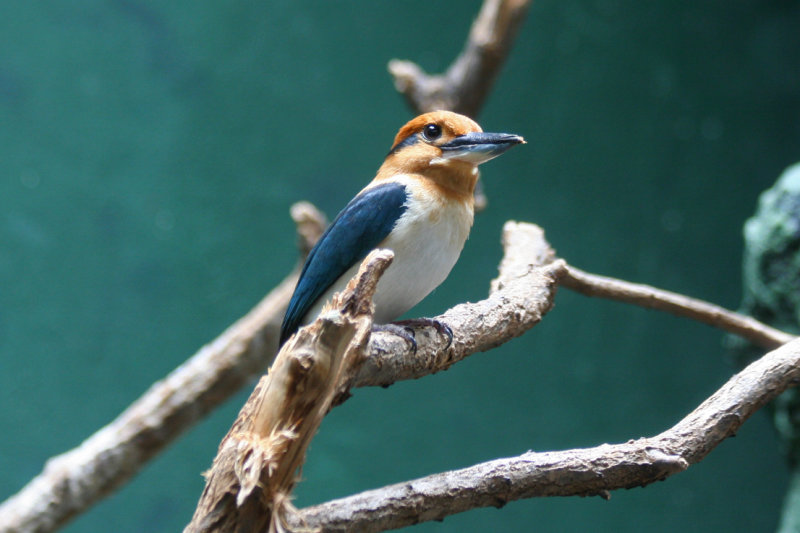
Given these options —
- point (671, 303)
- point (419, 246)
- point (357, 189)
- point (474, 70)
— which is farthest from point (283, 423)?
point (357, 189)

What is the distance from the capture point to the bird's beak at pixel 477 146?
145cm

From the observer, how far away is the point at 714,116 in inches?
159

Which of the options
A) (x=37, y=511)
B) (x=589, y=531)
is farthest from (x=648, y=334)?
(x=37, y=511)

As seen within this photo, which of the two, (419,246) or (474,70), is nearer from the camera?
(419,246)

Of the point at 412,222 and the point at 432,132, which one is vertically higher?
the point at 432,132

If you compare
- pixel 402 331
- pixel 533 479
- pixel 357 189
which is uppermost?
pixel 357 189

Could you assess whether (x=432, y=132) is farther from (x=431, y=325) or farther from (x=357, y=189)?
(x=357, y=189)

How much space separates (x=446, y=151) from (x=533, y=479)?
28.3 inches

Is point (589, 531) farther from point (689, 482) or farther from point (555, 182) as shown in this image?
point (555, 182)

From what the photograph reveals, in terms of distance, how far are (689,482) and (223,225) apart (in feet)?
9.55

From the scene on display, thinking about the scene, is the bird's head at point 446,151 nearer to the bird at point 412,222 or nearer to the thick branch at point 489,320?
the bird at point 412,222

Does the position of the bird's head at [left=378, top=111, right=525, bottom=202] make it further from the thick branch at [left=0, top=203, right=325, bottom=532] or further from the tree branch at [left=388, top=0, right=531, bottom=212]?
the tree branch at [left=388, top=0, right=531, bottom=212]

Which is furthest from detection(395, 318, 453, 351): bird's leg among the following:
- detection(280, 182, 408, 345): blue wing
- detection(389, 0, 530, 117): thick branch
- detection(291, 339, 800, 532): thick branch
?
detection(389, 0, 530, 117): thick branch

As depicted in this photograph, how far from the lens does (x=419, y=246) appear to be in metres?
1.44
